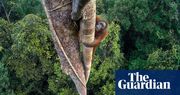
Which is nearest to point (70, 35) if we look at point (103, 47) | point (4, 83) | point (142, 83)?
point (142, 83)

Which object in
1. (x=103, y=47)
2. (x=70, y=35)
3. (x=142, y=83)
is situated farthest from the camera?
(x=103, y=47)

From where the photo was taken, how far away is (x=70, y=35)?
4.98 meters

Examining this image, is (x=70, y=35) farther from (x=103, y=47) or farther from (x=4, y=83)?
(x=4, y=83)

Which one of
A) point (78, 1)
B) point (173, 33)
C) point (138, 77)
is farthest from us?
point (173, 33)

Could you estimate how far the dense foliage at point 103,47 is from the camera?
20.7 meters

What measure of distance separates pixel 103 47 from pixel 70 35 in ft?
52.3

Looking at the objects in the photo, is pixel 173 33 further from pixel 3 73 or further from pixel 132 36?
pixel 3 73

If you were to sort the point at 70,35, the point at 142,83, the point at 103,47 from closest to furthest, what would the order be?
the point at 70,35
the point at 142,83
the point at 103,47

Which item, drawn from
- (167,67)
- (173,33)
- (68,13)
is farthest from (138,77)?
(173,33)

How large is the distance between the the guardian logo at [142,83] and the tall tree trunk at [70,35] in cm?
675

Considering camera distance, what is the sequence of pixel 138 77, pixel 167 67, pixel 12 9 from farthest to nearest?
pixel 12 9
pixel 167 67
pixel 138 77

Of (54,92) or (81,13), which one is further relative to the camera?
(54,92)

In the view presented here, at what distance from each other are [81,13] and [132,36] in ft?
61.6

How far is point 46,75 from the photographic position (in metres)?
21.5
